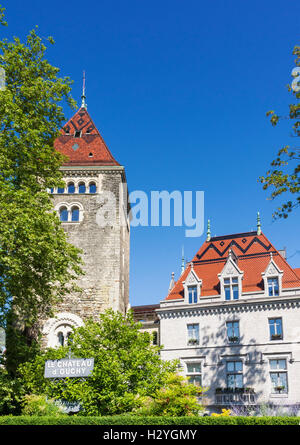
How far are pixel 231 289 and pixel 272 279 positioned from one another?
3.07 meters

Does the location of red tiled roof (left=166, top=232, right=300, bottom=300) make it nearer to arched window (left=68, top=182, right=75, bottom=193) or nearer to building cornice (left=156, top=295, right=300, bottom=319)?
building cornice (left=156, top=295, right=300, bottom=319)

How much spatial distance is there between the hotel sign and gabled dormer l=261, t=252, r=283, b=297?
67.9 feet

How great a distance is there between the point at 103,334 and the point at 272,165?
431 inches

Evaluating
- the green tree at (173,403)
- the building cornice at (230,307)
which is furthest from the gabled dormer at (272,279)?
the green tree at (173,403)

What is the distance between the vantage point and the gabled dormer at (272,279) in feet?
109

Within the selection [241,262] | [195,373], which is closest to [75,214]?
[241,262]

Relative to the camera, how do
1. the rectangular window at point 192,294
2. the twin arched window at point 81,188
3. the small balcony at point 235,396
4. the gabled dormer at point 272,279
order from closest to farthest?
1. the small balcony at point 235,396
2. the gabled dormer at point 272,279
3. the twin arched window at point 81,188
4. the rectangular window at point 192,294

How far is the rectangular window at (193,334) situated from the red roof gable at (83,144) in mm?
13437

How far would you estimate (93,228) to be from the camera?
32.5 metres

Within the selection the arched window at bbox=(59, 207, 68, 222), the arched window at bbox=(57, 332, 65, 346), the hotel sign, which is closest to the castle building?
the arched window at bbox=(57, 332, 65, 346)

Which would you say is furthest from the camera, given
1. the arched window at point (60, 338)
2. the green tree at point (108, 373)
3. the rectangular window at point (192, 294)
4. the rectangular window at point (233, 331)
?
the rectangular window at point (192, 294)

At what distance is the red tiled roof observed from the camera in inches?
1352

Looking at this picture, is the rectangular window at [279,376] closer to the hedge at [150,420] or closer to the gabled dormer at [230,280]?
the gabled dormer at [230,280]
